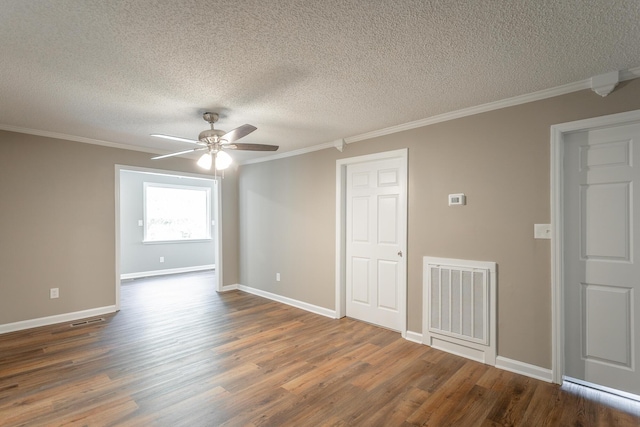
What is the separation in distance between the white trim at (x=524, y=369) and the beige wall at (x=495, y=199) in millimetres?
44

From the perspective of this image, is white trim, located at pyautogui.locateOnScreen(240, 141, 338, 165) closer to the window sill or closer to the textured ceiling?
the textured ceiling

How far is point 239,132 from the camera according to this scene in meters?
2.71

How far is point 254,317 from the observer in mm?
4297

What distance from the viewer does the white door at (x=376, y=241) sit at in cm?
371

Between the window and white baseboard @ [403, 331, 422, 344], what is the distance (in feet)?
20.8

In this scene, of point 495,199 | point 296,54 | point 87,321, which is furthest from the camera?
point 87,321

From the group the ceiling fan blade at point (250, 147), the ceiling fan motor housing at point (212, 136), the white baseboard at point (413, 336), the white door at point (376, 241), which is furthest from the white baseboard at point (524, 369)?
the ceiling fan motor housing at point (212, 136)

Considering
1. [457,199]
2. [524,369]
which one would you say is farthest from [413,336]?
[457,199]

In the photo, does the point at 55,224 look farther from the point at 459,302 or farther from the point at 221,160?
the point at 459,302

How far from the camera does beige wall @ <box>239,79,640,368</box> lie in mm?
2645

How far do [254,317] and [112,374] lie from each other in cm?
182

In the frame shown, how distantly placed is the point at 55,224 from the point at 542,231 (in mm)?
5521

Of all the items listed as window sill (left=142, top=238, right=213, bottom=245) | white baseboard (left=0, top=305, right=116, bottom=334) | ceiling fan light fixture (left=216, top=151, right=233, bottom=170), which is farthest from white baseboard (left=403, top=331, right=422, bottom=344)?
window sill (left=142, top=238, right=213, bottom=245)

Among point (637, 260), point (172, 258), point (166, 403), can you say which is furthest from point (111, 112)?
point (172, 258)
